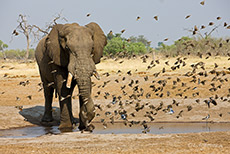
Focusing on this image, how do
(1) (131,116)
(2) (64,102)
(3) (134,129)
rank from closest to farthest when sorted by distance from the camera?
(2) (64,102)
(3) (134,129)
(1) (131,116)

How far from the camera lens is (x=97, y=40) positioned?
41.8ft

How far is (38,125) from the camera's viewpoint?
14.5 metres

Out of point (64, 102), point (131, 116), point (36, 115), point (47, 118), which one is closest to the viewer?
point (64, 102)

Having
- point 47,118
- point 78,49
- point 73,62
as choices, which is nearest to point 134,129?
point 73,62

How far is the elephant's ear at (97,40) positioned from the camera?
41.3 feet

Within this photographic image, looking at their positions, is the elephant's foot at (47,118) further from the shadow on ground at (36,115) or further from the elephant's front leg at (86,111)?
the elephant's front leg at (86,111)

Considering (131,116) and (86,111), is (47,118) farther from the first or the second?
(86,111)

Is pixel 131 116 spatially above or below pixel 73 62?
below

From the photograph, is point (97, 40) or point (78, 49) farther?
point (97, 40)

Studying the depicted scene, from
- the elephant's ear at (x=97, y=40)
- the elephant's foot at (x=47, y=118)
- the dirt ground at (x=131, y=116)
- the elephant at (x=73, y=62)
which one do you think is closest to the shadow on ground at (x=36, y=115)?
the dirt ground at (x=131, y=116)

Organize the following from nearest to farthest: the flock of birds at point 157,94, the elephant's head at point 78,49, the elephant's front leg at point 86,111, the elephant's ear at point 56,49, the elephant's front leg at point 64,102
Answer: the elephant's head at point 78,49 < the elephant's front leg at point 86,111 < the elephant's ear at point 56,49 < the elephant's front leg at point 64,102 < the flock of birds at point 157,94

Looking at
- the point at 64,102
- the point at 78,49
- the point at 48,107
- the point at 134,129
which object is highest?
the point at 78,49

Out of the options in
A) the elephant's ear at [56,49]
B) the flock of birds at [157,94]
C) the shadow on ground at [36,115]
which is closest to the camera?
the elephant's ear at [56,49]

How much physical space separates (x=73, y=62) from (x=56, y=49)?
1.52 m
